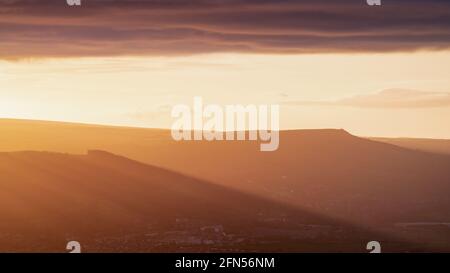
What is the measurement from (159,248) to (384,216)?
162ft

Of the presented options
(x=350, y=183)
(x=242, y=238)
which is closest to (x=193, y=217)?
(x=242, y=238)

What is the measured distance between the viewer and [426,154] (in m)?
198

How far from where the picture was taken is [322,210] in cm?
15212

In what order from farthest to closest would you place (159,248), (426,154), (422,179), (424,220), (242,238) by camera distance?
(426,154) < (422,179) < (424,220) < (242,238) < (159,248)

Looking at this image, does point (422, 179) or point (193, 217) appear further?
point (422, 179)

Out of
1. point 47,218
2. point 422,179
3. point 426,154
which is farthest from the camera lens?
point 426,154

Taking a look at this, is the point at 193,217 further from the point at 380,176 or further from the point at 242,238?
the point at 380,176

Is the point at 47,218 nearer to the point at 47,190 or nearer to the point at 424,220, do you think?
the point at 47,190

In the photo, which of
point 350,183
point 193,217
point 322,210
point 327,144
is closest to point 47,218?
point 193,217

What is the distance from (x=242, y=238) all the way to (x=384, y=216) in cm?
3696

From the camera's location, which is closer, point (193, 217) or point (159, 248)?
point (159, 248)
